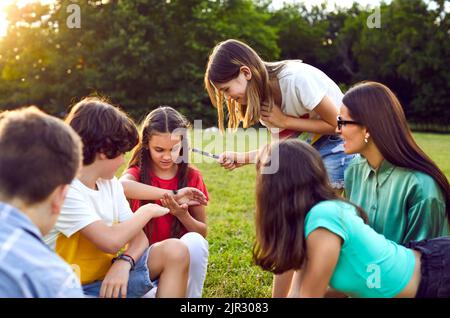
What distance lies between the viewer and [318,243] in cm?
219

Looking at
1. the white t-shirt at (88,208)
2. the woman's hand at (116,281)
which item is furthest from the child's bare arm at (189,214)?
the woman's hand at (116,281)

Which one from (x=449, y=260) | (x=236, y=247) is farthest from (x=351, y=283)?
(x=236, y=247)

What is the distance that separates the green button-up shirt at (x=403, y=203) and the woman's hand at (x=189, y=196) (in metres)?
0.91

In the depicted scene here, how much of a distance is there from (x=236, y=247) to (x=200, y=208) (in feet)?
4.98

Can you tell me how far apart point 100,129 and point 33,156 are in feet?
2.78

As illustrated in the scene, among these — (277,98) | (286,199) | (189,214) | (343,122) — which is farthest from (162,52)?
(286,199)

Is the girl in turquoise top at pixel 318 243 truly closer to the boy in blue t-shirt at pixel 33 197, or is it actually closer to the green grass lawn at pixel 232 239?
the boy in blue t-shirt at pixel 33 197

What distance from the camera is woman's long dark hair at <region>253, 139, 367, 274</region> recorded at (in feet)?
7.46

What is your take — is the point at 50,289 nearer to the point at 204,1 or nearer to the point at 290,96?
the point at 290,96

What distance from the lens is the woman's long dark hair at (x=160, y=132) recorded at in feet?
11.0

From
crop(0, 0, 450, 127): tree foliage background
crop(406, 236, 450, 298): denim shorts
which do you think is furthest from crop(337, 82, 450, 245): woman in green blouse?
crop(0, 0, 450, 127): tree foliage background

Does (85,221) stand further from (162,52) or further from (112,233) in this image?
(162,52)

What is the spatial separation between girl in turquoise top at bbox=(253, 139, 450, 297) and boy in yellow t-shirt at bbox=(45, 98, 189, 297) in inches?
18.4

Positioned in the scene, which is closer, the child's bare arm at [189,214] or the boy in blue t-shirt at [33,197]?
the boy in blue t-shirt at [33,197]
